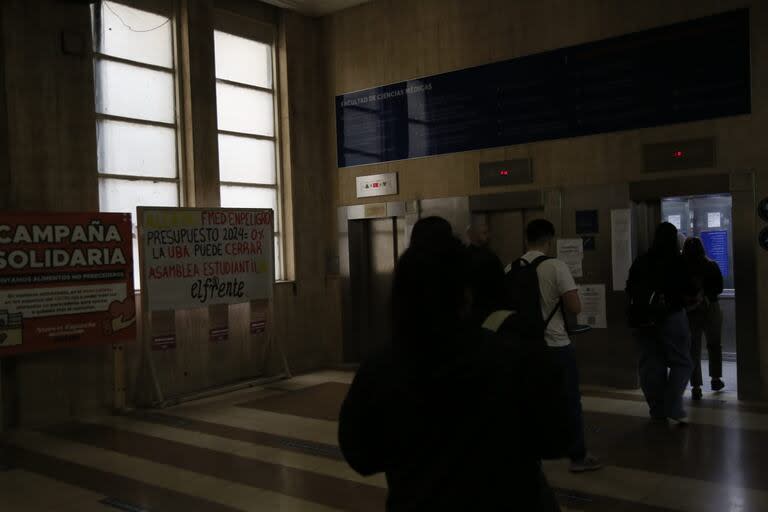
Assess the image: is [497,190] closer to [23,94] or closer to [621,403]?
[621,403]

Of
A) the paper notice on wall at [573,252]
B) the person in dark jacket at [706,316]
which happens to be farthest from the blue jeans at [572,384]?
the paper notice on wall at [573,252]

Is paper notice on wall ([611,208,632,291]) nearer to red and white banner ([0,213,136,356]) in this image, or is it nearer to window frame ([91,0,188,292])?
window frame ([91,0,188,292])

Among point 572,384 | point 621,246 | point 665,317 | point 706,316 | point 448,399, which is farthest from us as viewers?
point 621,246

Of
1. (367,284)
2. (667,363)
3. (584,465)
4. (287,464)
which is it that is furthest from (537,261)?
(367,284)

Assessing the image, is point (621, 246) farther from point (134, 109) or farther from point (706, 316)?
point (134, 109)

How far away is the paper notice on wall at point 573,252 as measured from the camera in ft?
23.4

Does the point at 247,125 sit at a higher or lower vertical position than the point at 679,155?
higher

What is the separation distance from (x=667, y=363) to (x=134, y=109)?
5711mm

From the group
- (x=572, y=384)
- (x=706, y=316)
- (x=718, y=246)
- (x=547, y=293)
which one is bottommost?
(x=572, y=384)

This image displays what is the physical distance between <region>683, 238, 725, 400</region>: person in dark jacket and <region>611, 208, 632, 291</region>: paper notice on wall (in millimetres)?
539

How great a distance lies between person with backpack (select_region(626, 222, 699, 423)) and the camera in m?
5.30

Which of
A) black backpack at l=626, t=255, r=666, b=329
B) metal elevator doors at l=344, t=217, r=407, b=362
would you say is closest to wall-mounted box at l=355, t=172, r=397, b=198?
metal elevator doors at l=344, t=217, r=407, b=362

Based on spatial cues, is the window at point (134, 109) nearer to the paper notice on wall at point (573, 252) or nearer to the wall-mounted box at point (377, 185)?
the wall-mounted box at point (377, 185)

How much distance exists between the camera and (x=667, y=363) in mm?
5379
